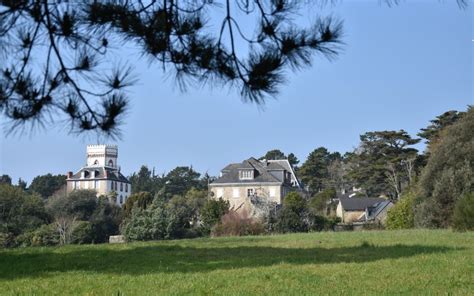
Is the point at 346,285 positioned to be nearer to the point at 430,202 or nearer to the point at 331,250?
the point at 331,250

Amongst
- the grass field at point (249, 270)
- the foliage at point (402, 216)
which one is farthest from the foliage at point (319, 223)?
the grass field at point (249, 270)

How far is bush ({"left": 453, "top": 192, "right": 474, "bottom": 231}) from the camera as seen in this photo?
63.5ft

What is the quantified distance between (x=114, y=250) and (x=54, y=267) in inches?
154

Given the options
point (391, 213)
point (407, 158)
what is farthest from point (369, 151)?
point (391, 213)

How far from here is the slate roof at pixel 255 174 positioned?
54531mm

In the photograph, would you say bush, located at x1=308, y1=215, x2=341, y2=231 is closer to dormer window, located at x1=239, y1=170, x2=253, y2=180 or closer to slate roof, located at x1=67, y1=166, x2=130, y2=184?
dormer window, located at x1=239, y1=170, x2=253, y2=180

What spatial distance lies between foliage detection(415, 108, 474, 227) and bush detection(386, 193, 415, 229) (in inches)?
120

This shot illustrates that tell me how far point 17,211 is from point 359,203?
29.7 m

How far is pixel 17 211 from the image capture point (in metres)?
35.8

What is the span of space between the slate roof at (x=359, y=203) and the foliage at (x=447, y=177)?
24328 millimetres

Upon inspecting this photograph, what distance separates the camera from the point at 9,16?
12.9 ft

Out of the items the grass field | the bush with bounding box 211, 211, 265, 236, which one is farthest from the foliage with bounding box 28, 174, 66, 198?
the grass field

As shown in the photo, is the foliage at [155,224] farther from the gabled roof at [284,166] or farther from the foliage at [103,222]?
the gabled roof at [284,166]

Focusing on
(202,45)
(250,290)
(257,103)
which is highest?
(202,45)
